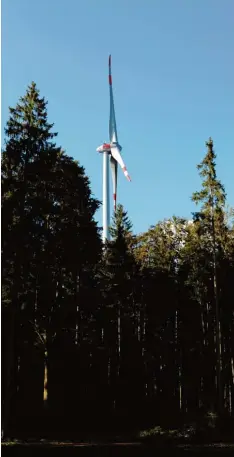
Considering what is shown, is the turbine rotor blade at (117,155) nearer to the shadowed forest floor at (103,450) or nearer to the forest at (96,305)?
the forest at (96,305)

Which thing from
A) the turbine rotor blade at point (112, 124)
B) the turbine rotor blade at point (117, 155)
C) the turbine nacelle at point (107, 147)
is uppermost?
the turbine rotor blade at point (112, 124)

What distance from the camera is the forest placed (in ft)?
68.6

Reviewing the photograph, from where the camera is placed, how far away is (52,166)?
2195cm

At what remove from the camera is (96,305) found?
1206 inches

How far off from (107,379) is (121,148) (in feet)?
93.8

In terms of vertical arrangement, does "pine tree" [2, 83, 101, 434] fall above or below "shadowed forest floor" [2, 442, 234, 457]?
above

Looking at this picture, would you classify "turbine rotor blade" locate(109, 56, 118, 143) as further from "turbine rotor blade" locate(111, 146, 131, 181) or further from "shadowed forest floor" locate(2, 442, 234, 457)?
"shadowed forest floor" locate(2, 442, 234, 457)

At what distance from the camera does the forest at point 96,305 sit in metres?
20.9

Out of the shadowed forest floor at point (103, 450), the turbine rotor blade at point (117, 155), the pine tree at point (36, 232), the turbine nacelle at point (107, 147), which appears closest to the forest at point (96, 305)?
the pine tree at point (36, 232)

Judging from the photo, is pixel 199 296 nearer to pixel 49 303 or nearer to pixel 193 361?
pixel 193 361

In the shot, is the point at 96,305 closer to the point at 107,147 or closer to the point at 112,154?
the point at 112,154

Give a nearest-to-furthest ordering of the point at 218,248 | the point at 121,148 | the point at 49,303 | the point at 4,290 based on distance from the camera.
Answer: the point at 4,290
the point at 49,303
the point at 218,248
the point at 121,148

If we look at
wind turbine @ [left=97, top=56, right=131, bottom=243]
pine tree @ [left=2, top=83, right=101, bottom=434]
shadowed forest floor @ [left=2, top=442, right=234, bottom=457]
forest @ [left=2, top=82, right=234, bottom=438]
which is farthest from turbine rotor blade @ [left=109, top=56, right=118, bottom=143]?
shadowed forest floor @ [left=2, top=442, right=234, bottom=457]

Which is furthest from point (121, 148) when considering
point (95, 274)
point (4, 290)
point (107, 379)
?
point (4, 290)
